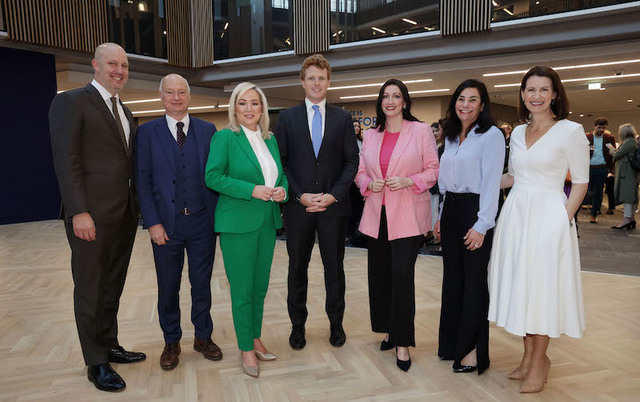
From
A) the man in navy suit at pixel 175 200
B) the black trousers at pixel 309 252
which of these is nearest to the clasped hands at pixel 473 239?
the black trousers at pixel 309 252

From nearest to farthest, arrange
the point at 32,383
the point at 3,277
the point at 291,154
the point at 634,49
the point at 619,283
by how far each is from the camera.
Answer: the point at 32,383 < the point at 291,154 < the point at 619,283 < the point at 3,277 < the point at 634,49

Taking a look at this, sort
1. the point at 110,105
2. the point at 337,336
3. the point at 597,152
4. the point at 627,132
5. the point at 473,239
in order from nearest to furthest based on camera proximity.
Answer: the point at 473,239 < the point at 110,105 < the point at 337,336 < the point at 627,132 < the point at 597,152

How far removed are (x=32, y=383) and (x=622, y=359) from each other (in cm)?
368

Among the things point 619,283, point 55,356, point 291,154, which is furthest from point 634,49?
point 55,356

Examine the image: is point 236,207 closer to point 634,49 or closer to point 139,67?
point 634,49

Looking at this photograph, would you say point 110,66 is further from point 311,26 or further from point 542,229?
point 311,26

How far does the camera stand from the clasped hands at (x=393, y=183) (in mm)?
2688

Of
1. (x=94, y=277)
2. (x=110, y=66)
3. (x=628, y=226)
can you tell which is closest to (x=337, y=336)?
(x=94, y=277)

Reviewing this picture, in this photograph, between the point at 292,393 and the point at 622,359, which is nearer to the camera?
the point at 292,393

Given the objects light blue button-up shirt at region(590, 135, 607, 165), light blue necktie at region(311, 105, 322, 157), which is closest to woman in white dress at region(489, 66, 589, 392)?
light blue necktie at region(311, 105, 322, 157)

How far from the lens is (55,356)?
9.80 ft

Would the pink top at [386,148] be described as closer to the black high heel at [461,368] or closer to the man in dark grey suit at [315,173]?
the man in dark grey suit at [315,173]

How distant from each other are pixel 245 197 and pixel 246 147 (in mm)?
321

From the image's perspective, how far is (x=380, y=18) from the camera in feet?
33.6
